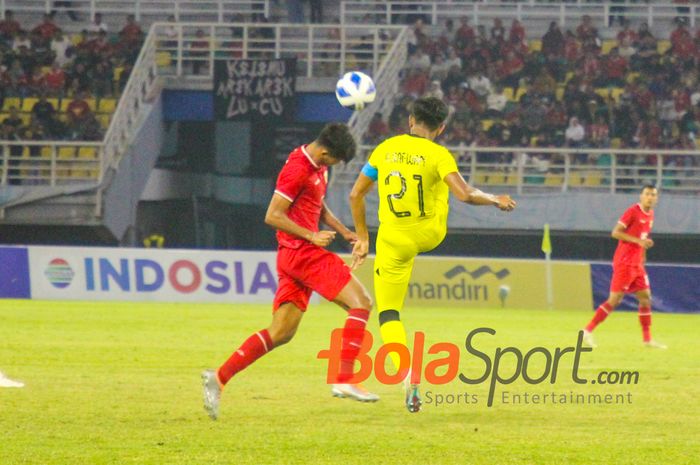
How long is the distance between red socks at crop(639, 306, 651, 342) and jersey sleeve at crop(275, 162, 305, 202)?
8744 millimetres

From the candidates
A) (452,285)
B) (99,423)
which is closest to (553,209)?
(452,285)

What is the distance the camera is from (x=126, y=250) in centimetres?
2566

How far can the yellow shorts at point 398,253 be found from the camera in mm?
9414

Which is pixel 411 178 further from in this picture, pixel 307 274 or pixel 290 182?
pixel 307 274

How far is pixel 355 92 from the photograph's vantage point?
39.3 feet

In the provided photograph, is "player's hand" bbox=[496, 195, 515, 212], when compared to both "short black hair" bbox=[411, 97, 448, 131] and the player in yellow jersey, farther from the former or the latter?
"short black hair" bbox=[411, 97, 448, 131]

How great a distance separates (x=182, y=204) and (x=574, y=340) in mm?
19376

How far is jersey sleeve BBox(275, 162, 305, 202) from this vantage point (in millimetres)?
9109

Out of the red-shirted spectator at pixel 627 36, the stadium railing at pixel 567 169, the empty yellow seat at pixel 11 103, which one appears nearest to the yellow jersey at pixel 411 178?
the stadium railing at pixel 567 169

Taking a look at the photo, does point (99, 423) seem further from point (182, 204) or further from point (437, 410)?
point (182, 204)

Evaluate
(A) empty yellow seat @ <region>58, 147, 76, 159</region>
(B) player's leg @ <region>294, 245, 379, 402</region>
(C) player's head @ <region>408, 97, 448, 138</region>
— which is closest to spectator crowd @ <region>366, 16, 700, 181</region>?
(A) empty yellow seat @ <region>58, 147, 76, 159</region>

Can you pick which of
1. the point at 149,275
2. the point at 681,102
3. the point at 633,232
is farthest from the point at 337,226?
the point at 681,102

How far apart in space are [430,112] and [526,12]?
2557cm

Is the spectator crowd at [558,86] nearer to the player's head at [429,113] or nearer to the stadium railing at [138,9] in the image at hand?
the stadium railing at [138,9]
